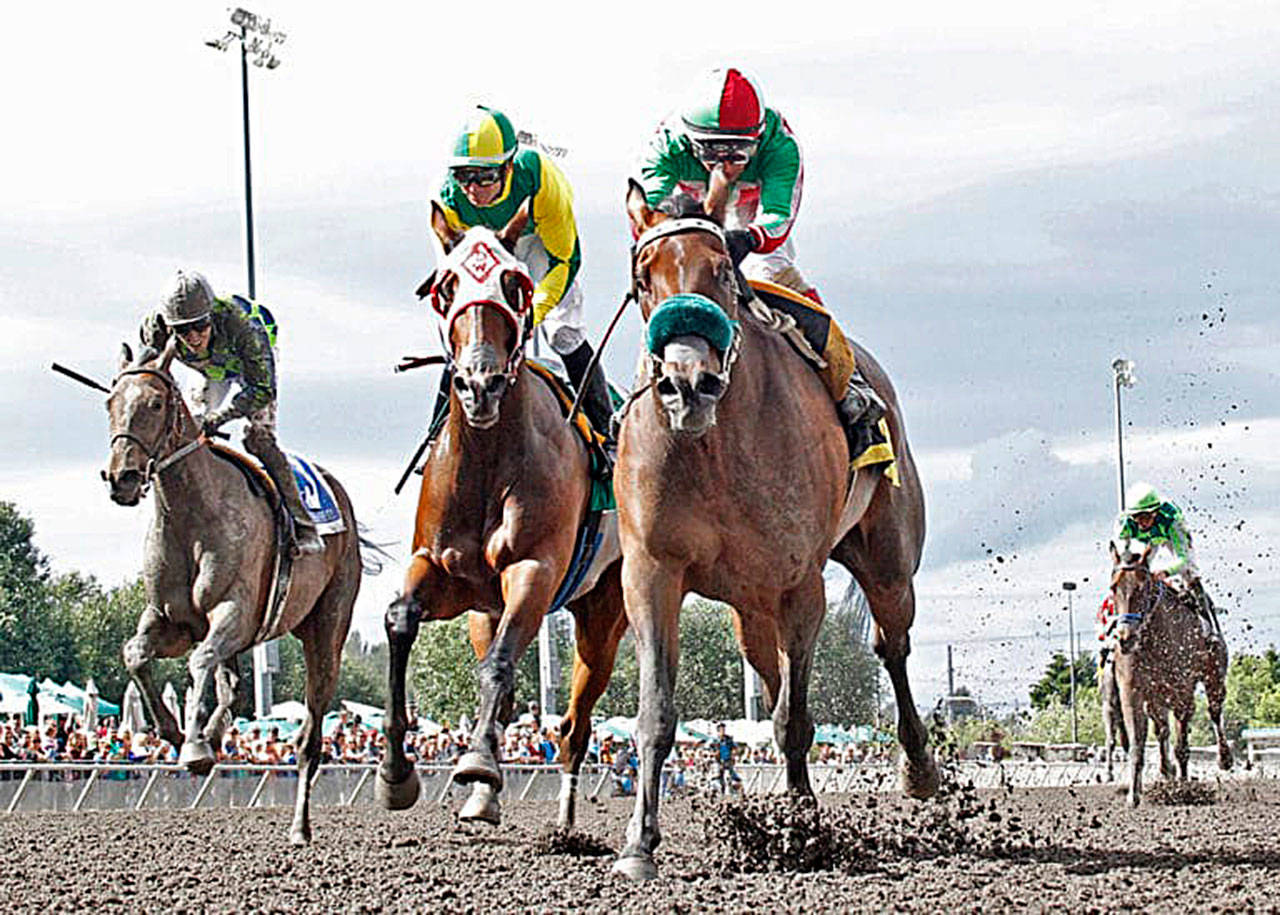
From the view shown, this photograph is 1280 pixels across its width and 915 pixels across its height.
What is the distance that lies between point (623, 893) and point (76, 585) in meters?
81.8

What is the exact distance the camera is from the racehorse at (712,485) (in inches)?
307

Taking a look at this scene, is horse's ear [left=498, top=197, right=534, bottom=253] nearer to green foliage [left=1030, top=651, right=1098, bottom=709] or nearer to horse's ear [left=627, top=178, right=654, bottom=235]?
horse's ear [left=627, top=178, right=654, bottom=235]

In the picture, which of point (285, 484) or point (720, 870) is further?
point (285, 484)

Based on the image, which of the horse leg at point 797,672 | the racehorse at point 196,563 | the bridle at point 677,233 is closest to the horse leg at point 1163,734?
→ the racehorse at point 196,563

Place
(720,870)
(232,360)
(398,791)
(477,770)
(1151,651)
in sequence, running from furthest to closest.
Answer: (1151,651) → (232,360) → (398,791) → (477,770) → (720,870)

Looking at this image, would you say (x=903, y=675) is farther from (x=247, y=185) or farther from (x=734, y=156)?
(x=247, y=185)

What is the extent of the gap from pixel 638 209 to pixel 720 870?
295 centimetres

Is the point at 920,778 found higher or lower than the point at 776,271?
lower

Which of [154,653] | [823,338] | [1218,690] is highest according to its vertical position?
[823,338]

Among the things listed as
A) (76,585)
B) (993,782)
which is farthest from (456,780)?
(76,585)

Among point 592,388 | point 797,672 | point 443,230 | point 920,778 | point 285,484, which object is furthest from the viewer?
point 285,484

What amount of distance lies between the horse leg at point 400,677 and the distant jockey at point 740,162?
2.38m

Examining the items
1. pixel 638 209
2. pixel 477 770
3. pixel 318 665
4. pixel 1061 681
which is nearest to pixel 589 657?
pixel 318 665

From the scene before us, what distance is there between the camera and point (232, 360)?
1326 cm
